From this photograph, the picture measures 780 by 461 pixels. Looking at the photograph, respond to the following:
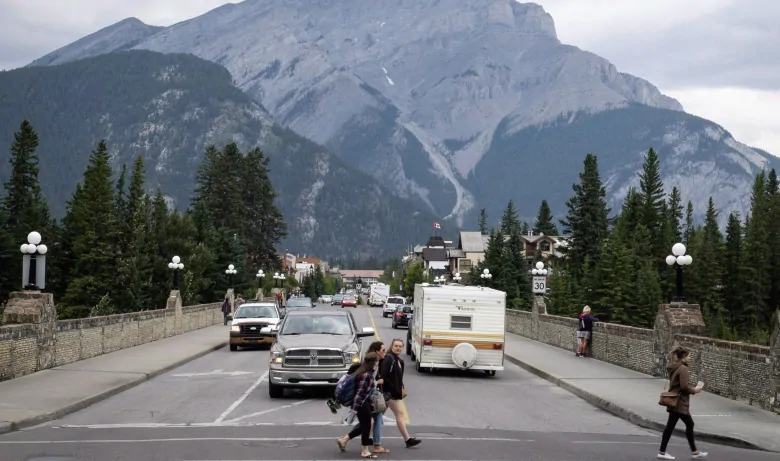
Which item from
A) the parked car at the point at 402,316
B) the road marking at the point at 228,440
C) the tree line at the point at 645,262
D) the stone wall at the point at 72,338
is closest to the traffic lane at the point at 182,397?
the road marking at the point at 228,440

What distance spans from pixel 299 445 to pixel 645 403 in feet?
27.3

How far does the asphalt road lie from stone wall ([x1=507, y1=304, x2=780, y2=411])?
2882 millimetres

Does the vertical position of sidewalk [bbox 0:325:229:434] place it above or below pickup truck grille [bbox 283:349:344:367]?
below

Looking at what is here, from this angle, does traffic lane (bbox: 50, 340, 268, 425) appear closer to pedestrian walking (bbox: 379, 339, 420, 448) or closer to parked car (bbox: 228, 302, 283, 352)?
pedestrian walking (bbox: 379, 339, 420, 448)

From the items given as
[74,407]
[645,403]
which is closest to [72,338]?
[74,407]

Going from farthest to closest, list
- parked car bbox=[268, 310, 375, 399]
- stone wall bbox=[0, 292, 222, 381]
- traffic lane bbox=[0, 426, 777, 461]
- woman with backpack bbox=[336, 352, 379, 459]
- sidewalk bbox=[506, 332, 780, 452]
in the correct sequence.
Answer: stone wall bbox=[0, 292, 222, 381] < parked car bbox=[268, 310, 375, 399] < sidewalk bbox=[506, 332, 780, 452] < woman with backpack bbox=[336, 352, 379, 459] < traffic lane bbox=[0, 426, 777, 461]

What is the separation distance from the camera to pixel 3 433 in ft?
44.2

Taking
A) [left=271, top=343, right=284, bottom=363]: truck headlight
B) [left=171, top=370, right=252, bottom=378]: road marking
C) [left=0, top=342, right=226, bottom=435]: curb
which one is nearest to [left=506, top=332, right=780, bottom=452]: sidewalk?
[left=271, top=343, right=284, bottom=363]: truck headlight

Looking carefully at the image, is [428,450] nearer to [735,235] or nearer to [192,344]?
[192,344]

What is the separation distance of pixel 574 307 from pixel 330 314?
242 ft

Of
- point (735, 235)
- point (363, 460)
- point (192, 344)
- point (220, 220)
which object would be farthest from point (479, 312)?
point (735, 235)

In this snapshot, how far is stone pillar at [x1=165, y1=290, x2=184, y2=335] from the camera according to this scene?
1610 inches

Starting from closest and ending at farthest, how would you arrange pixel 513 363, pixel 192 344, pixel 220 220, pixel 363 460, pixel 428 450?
pixel 363 460, pixel 428 450, pixel 513 363, pixel 192 344, pixel 220 220

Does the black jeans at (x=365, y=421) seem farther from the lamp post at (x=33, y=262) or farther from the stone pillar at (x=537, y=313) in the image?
the stone pillar at (x=537, y=313)
